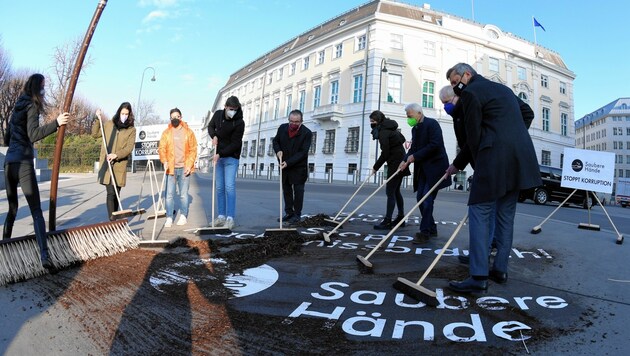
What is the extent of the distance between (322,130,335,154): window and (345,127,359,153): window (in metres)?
2.05

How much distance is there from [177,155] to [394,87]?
29.7m

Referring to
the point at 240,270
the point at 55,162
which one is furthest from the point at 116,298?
the point at 55,162

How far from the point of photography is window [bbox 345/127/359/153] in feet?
111

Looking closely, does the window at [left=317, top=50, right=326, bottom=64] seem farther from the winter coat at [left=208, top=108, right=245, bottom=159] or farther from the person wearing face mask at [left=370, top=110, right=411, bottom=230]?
the winter coat at [left=208, top=108, right=245, bottom=159]

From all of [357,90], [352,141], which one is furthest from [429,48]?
[352,141]

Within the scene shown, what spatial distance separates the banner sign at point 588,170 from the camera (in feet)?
23.7

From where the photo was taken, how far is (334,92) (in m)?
37.8

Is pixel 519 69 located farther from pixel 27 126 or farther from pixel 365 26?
pixel 27 126

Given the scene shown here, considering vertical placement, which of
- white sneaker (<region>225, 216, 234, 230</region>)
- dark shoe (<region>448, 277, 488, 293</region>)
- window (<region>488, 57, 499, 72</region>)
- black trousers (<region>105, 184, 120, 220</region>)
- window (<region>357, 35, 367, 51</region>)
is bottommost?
dark shoe (<region>448, 277, 488, 293</region>)

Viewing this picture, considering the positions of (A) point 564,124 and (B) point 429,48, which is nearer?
(B) point 429,48

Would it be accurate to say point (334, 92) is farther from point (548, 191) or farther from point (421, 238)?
point (421, 238)

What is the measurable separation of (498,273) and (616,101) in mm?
111610

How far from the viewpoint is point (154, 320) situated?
2439 mm

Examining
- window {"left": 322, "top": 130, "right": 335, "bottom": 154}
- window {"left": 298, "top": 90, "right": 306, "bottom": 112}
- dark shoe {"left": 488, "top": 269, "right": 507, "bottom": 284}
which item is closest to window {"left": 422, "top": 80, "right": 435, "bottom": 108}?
window {"left": 322, "top": 130, "right": 335, "bottom": 154}
